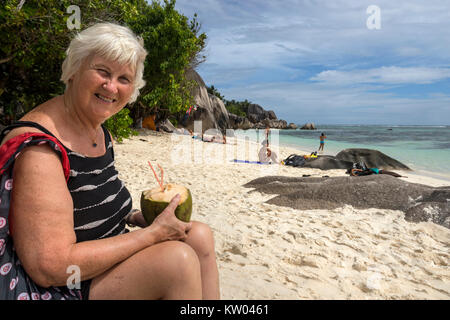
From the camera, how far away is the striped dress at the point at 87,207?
121 centimetres

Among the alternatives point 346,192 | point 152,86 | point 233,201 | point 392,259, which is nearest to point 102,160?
point 392,259

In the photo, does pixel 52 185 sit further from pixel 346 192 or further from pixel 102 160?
pixel 346 192

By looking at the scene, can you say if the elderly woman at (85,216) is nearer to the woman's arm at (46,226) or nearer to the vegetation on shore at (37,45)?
the woman's arm at (46,226)

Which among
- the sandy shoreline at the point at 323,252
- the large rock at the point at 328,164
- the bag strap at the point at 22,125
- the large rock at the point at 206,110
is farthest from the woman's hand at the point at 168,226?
the large rock at the point at 206,110

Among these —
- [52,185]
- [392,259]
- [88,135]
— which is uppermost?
[88,135]

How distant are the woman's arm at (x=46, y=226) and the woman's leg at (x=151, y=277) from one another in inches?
2.9

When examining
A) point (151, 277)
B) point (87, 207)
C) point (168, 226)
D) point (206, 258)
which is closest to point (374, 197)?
point (206, 258)

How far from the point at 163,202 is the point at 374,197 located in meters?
4.31

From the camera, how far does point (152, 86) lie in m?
16.9

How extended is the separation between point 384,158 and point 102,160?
12182 mm

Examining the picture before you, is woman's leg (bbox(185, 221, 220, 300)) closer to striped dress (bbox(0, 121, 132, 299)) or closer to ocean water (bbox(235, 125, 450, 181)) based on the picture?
striped dress (bbox(0, 121, 132, 299))

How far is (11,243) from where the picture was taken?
1.20m

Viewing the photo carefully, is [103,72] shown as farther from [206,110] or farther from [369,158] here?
[206,110]
